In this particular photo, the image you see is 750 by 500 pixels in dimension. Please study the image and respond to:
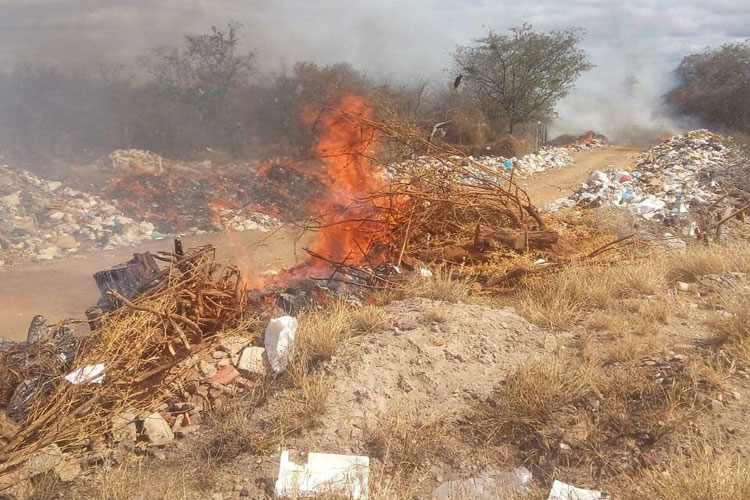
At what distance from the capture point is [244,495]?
8.36 feet

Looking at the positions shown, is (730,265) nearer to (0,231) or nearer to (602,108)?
(0,231)

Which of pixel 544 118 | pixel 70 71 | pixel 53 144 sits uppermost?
pixel 70 71

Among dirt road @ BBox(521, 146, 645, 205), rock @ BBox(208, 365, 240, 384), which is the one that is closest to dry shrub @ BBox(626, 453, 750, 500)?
rock @ BBox(208, 365, 240, 384)

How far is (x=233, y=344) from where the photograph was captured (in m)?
3.73

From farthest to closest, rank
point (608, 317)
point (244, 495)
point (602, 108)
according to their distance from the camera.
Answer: point (602, 108)
point (608, 317)
point (244, 495)

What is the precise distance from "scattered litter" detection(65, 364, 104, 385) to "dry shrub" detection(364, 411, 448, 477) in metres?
1.63

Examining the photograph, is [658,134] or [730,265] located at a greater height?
[730,265]

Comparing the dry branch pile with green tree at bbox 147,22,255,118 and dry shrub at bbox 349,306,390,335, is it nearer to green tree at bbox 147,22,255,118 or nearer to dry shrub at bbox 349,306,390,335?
dry shrub at bbox 349,306,390,335

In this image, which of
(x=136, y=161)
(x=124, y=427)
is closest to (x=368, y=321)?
(x=124, y=427)

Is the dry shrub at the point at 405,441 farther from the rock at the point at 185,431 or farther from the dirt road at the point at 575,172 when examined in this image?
the dirt road at the point at 575,172

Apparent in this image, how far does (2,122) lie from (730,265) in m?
15.5

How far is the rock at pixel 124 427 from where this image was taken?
9.78 ft

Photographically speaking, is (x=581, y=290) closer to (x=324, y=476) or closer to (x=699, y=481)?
(x=699, y=481)

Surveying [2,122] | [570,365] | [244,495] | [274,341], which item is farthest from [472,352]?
[2,122]
